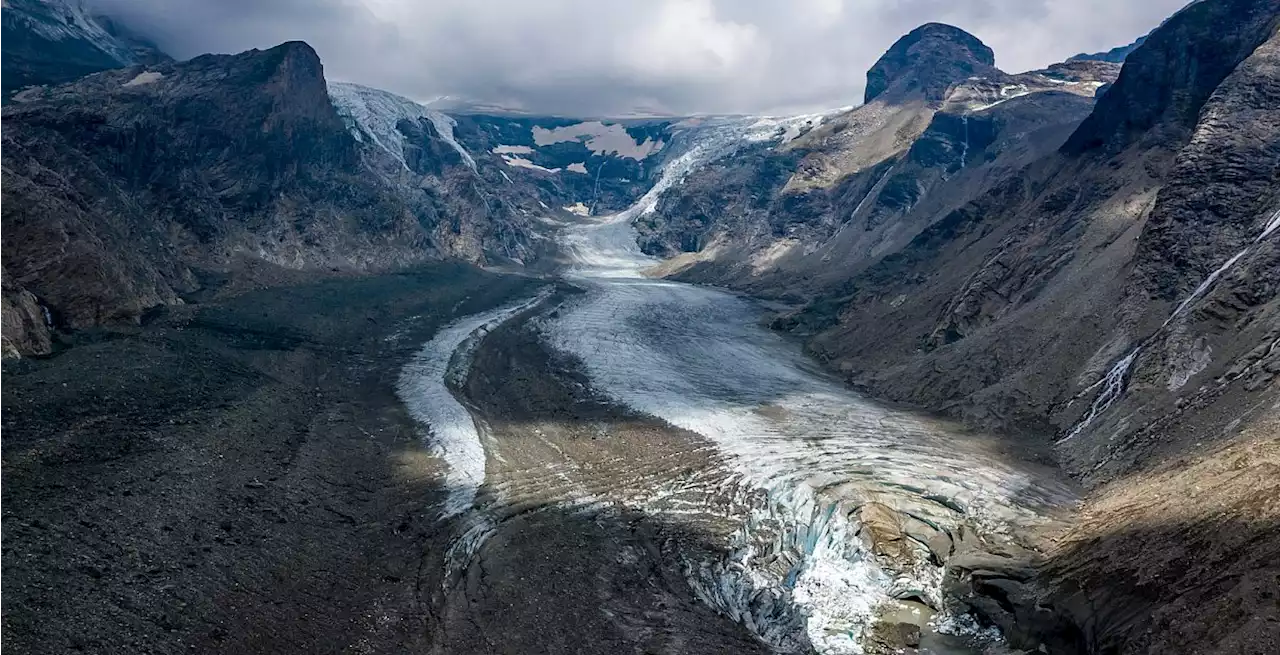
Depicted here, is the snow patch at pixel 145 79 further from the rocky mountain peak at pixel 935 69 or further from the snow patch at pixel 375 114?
the rocky mountain peak at pixel 935 69

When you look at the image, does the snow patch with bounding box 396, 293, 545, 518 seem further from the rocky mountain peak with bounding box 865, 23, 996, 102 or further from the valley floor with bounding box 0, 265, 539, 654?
the rocky mountain peak with bounding box 865, 23, 996, 102

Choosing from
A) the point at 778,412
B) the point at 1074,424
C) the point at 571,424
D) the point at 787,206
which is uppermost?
the point at 787,206

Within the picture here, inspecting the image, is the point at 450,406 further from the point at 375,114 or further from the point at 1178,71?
the point at 375,114

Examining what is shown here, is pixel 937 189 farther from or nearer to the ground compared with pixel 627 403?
farther from the ground

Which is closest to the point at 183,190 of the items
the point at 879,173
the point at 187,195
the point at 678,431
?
the point at 187,195

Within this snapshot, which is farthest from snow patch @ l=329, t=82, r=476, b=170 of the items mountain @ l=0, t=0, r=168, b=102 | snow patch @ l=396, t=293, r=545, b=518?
snow patch @ l=396, t=293, r=545, b=518

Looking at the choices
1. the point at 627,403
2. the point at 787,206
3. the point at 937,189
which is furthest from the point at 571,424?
the point at 787,206

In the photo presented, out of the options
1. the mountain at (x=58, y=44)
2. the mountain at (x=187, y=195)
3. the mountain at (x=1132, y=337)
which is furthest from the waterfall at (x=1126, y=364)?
the mountain at (x=58, y=44)

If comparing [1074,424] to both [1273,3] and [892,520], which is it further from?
[1273,3]
